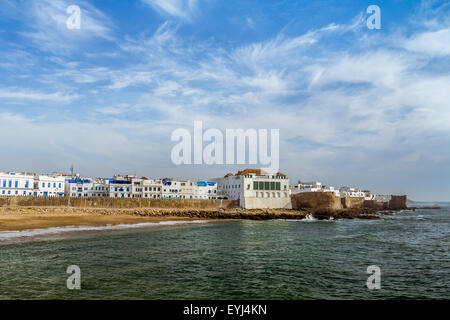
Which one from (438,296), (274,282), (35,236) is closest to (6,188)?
(35,236)

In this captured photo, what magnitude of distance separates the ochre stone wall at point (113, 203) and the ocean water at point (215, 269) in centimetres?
3958

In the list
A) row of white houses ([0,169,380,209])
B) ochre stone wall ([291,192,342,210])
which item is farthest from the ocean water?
ochre stone wall ([291,192,342,210])

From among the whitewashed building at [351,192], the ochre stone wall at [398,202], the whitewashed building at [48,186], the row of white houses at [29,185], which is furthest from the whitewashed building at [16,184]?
the ochre stone wall at [398,202]

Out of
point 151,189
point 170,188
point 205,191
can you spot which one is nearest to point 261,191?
point 205,191

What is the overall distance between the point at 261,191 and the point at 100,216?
40.8 metres

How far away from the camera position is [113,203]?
68.5 meters

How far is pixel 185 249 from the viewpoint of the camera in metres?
23.5

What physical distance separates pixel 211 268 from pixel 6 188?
217 feet

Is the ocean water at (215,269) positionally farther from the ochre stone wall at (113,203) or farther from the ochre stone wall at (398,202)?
the ochre stone wall at (398,202)

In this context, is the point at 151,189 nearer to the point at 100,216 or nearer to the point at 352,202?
the point at 100,216

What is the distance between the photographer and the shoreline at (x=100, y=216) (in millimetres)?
36438

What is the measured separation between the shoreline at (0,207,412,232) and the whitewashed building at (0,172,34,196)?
1715 centimetres
